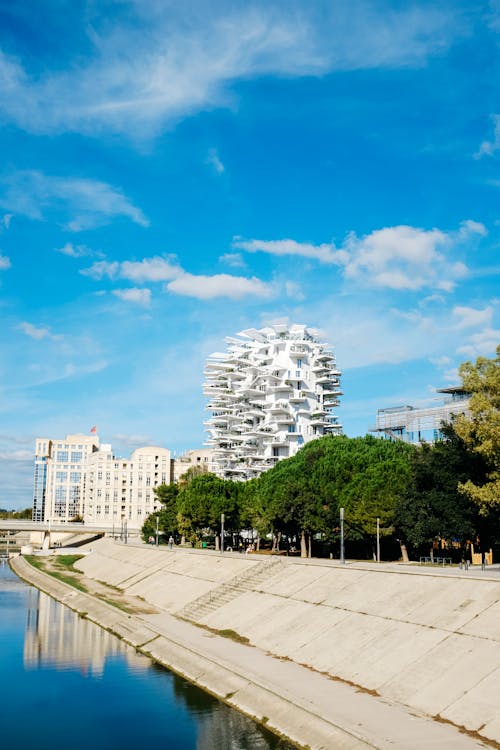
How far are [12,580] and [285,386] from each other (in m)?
72.0

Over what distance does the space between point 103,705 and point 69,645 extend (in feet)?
54.4

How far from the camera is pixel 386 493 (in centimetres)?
6856

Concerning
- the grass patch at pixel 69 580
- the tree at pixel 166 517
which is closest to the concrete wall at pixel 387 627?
the grass patch at pixel 69 580

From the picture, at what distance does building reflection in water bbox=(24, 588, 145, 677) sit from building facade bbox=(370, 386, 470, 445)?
7097 cm

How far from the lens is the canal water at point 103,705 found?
1109 inches

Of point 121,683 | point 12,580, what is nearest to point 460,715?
point 121,683

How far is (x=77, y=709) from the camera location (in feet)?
107

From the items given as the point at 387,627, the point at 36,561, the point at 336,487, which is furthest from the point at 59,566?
the point at 387,627

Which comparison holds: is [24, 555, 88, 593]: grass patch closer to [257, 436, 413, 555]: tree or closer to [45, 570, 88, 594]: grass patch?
[45, 570, 88, 594]: grass patch

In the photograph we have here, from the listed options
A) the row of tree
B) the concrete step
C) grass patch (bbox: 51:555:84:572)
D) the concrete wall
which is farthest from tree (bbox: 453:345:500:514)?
grass patch (bbox: 51:555:84:572)

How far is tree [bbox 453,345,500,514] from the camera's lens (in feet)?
160

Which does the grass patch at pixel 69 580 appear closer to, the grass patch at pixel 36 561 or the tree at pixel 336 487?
the grass patch at pixel 36 561

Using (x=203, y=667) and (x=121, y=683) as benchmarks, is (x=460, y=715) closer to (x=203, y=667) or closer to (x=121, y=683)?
(x=203, y=667)

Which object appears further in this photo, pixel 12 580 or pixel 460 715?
pixel 12 580
